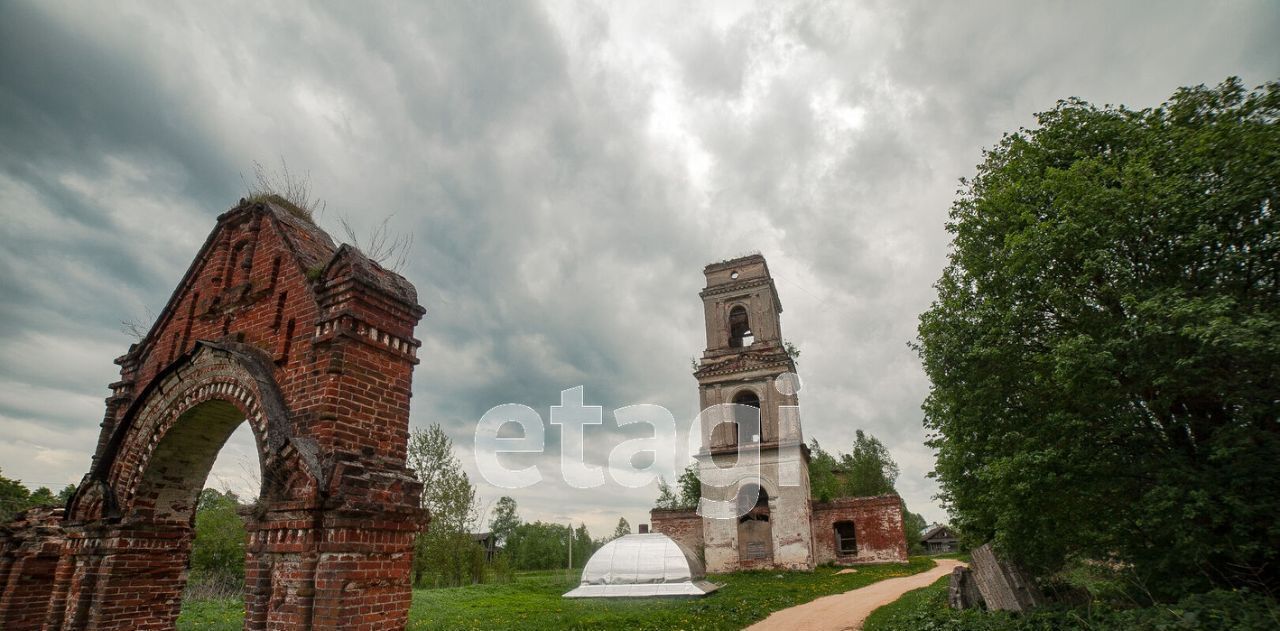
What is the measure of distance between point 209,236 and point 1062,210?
41.9ft

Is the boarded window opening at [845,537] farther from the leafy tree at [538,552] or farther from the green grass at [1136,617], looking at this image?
the leafy tree at [538,552]

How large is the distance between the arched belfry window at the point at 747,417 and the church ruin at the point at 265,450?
23305 mm

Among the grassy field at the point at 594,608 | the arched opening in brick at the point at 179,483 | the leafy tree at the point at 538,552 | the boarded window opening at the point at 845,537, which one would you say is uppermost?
the arched opening in brick at the point at 179,483

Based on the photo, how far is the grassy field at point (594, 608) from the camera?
42.7ft

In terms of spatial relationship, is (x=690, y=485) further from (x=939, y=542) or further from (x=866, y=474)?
(x=939, y=542)

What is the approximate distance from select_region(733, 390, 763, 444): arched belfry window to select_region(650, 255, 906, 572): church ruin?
50mm

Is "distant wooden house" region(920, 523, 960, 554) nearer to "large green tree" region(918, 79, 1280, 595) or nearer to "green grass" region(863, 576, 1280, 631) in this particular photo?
"green grass" region(863, 576, 1280, 631)

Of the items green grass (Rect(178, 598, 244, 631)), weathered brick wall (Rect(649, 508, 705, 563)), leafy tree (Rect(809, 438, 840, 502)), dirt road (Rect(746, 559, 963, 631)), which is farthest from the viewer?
leafy tree (Rect(809, 438, 840, 502))

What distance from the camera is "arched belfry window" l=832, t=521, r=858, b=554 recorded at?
1163 inches

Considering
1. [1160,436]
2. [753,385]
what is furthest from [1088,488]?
[753,385]

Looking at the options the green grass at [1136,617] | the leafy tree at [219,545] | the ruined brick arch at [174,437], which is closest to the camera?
the green grass at [1136,617]

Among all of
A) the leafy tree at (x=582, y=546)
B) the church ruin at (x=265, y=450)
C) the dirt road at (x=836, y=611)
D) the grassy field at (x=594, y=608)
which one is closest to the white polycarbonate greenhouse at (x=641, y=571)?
the grassy field at (x=594, y=608)

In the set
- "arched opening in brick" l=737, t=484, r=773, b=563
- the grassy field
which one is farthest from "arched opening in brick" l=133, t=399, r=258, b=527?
"arched opening in brick" l=737, t=484, r=773, b=563

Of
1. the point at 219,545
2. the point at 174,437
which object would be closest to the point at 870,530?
the point at 174,437
